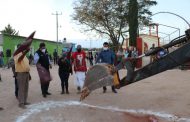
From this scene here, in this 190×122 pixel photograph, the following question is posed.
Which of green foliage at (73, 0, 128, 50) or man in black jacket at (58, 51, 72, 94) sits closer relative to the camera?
man in black jacket at (58, 51, 72, 94)

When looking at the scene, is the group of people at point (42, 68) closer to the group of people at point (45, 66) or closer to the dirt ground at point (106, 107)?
the group of people at point (45, 66)

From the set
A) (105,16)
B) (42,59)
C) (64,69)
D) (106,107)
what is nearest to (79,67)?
(64,69)

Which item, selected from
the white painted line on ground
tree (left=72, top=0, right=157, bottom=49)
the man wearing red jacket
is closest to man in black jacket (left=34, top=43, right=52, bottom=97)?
the man wearing red jacket

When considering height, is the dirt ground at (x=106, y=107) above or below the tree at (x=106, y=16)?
below

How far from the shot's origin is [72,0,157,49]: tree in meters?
51.7

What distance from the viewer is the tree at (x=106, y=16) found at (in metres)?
51.7

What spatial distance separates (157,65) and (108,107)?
4.50 m

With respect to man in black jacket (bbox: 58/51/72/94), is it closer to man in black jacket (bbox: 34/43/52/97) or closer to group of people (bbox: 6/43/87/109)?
group of people (bbox: 6/43/87/109)

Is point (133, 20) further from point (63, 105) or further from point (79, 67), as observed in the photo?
point (63, 105)

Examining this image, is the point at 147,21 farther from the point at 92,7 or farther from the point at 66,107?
the point at 66,107

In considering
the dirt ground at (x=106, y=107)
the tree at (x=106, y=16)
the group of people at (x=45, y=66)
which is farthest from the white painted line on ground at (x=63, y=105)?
the tree at (x=106, y=16)

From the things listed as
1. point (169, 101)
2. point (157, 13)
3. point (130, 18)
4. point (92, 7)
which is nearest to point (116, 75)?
point (169, 101)

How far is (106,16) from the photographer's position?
5225 centimetres

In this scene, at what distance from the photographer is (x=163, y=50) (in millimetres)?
7777
